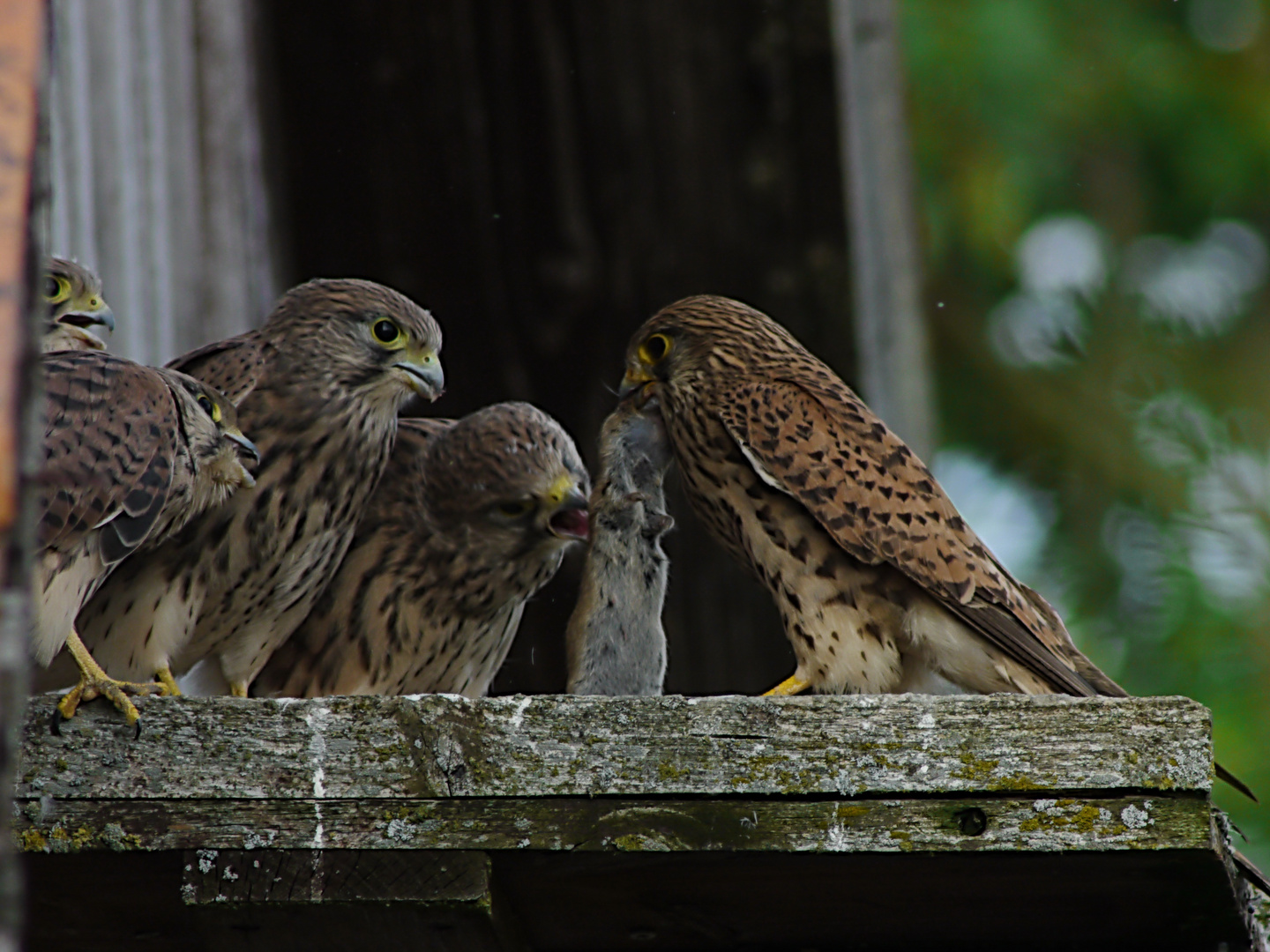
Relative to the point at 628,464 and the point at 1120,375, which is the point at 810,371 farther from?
the point at 1120,375

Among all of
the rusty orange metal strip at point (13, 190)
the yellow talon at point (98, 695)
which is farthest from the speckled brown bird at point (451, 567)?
the rusty orange metal strip at point (13, 190)

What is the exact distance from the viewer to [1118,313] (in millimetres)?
4867

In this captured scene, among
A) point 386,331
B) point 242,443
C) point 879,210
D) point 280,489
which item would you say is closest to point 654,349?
point 386,331

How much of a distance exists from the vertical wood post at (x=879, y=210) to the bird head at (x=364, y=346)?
1033 millimetres

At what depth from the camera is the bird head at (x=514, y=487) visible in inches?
123

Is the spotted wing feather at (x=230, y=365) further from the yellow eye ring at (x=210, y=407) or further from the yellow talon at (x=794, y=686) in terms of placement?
the yellow talon at (x=794, y=686)

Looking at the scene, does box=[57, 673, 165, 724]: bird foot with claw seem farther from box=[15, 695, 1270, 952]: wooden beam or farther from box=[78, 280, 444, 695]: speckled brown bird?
box=[78, 280, 444, 695]: speckled brown bird

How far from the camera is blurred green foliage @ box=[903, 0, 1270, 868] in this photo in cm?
451

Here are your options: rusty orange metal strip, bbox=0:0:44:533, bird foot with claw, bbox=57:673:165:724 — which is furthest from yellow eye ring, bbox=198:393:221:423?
rusty orange metal strip, bbox=0:0:44:533

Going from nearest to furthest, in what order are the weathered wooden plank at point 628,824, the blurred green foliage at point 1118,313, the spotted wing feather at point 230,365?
the weathered wooden plank at point 628,824 < the spotted wing feather at point 230,365 < the blurred green foliage at point 1118,313

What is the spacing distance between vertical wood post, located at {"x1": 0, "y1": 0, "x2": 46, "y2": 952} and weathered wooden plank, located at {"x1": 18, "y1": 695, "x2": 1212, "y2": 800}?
3.34 ft

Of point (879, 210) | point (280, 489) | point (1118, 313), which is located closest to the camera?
point (280, 489)

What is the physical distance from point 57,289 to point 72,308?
0.04m

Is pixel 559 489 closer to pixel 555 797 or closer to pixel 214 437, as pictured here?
pixel 214 437
